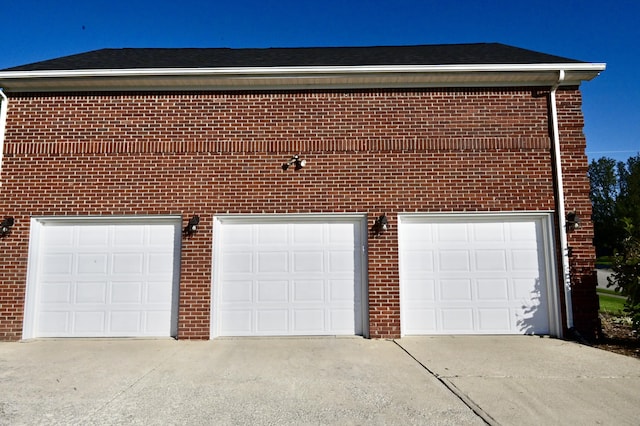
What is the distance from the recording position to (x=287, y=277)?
7.09 m

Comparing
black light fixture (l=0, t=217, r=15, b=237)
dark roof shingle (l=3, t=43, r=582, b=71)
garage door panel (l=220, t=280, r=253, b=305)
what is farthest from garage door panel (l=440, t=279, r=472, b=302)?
black light fixture (l=0, t=217, r=15, b=237)

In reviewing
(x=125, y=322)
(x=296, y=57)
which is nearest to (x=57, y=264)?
(x=125, y=322)

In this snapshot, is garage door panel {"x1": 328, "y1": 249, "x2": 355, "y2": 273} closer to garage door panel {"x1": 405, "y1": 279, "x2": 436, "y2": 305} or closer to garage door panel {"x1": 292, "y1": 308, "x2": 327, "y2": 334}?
garage door panel {"x1": 292, "y1": 308, "x2": 327, "y2": 334}

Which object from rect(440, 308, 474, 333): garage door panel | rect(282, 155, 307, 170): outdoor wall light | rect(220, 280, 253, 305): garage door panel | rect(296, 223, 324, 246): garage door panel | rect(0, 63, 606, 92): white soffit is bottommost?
rect(440, 308, 474, 333): garage door panel

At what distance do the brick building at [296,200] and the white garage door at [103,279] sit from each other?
25mm

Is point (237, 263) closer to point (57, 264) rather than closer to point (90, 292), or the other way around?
point (90, 292)

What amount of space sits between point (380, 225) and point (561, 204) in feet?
10.7

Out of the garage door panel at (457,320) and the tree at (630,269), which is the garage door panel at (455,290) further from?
the tree at (630,269)

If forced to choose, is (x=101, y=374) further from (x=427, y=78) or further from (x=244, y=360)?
(x=427, y=78)

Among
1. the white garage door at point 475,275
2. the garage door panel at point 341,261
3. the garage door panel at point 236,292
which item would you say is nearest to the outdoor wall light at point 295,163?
the garage door panel at point 341,261

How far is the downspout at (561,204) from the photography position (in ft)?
22.5

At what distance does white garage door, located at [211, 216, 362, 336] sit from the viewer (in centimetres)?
701

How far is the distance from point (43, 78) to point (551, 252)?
966 cm

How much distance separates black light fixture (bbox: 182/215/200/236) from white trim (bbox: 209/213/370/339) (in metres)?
0.31
